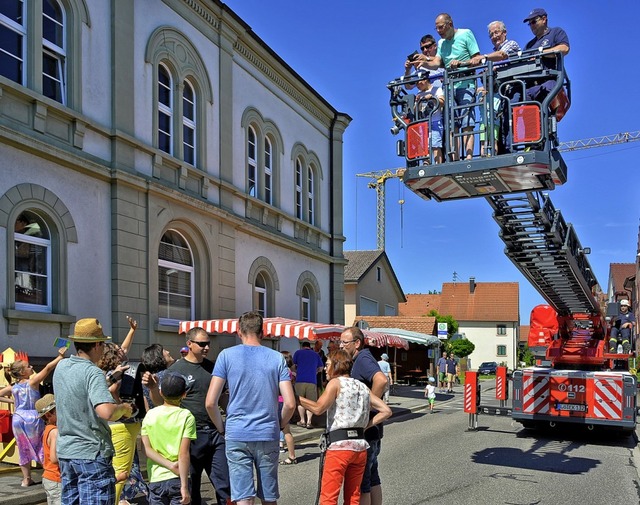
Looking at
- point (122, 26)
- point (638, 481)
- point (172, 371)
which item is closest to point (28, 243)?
point (122, 26)

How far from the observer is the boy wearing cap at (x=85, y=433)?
4.54 m

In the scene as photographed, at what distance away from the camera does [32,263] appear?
11594mm

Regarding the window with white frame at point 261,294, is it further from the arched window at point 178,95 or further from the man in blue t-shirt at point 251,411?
the man in blue t-shirt at point 251,411

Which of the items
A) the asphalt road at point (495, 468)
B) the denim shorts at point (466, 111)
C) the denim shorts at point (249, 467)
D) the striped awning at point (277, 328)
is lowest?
the asphalt road at point (495, 468)

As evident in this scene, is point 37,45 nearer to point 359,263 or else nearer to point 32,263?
point 32,263

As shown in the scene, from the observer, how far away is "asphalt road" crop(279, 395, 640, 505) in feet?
26.8

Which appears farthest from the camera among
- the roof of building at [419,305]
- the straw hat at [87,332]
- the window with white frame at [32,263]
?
the roof of building at [419,305]

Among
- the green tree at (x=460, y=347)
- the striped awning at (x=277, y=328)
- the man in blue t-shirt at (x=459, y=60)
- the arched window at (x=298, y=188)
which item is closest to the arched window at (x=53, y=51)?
the striped awning at (x=277, y=328)

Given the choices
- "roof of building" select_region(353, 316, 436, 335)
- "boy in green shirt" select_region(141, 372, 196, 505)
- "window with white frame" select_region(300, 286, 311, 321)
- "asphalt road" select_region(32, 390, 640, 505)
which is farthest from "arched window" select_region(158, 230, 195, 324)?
"roof of building" select_region(353, 316, 436, 335)

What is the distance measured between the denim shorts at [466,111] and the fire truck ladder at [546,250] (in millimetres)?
1376

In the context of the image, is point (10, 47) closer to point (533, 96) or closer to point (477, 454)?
point (533, 96)

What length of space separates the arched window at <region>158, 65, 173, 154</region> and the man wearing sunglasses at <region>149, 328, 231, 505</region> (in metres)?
9.61

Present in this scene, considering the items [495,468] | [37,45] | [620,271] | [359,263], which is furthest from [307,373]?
[620,271]

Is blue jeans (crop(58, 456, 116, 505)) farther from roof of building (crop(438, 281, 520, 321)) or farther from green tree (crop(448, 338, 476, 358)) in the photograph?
roof of building (crop(438, 281, 520, 321))
